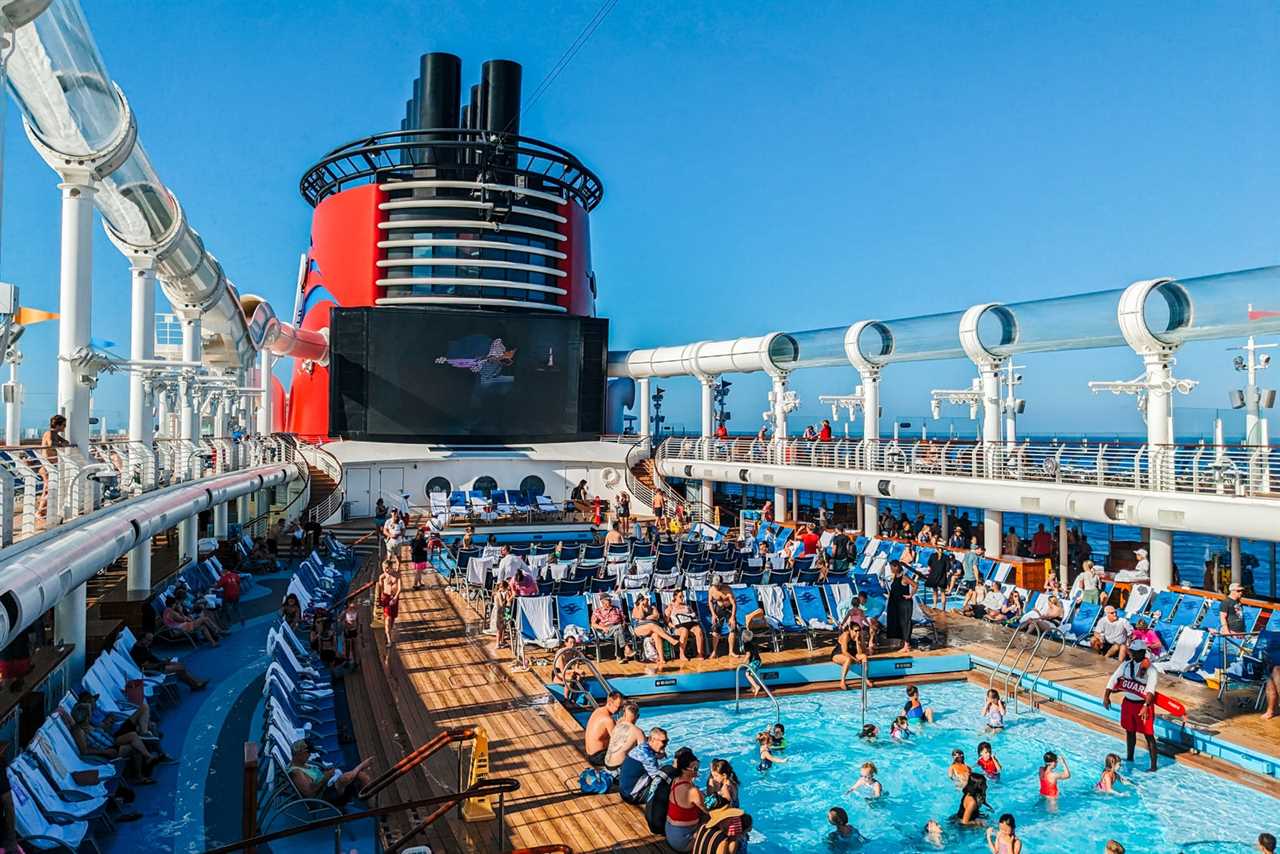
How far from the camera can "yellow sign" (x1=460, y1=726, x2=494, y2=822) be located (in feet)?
18.4

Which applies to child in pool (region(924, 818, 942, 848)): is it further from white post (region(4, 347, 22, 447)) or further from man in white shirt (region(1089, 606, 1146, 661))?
white post (region(4, 347, 22, 447))

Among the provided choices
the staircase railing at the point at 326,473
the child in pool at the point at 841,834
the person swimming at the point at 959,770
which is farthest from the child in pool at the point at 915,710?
the staircase railing at the point at 326,473

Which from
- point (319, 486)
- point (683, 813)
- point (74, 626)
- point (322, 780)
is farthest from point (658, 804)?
point (319, 486)

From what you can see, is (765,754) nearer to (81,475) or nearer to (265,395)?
(81,475)

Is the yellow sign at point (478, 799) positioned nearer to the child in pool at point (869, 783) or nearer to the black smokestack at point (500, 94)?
the child in pool at point (869, 783)

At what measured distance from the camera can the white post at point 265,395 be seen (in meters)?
23.2

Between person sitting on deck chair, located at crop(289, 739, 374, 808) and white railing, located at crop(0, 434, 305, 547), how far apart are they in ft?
7.25

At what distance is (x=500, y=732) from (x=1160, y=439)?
10.1m

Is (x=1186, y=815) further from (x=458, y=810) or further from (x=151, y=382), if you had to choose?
(x=151, y=382)

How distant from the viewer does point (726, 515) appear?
24203 millimetres

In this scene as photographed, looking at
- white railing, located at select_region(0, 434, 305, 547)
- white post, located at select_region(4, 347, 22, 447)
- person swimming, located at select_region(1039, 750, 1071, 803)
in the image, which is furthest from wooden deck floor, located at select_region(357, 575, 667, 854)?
white post, located at select_region(4, 347, 22, 447)

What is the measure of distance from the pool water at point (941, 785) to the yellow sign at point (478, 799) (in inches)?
78.7

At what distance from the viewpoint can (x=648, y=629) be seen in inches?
388

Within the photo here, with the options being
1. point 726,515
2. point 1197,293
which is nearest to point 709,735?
point 1197,293
